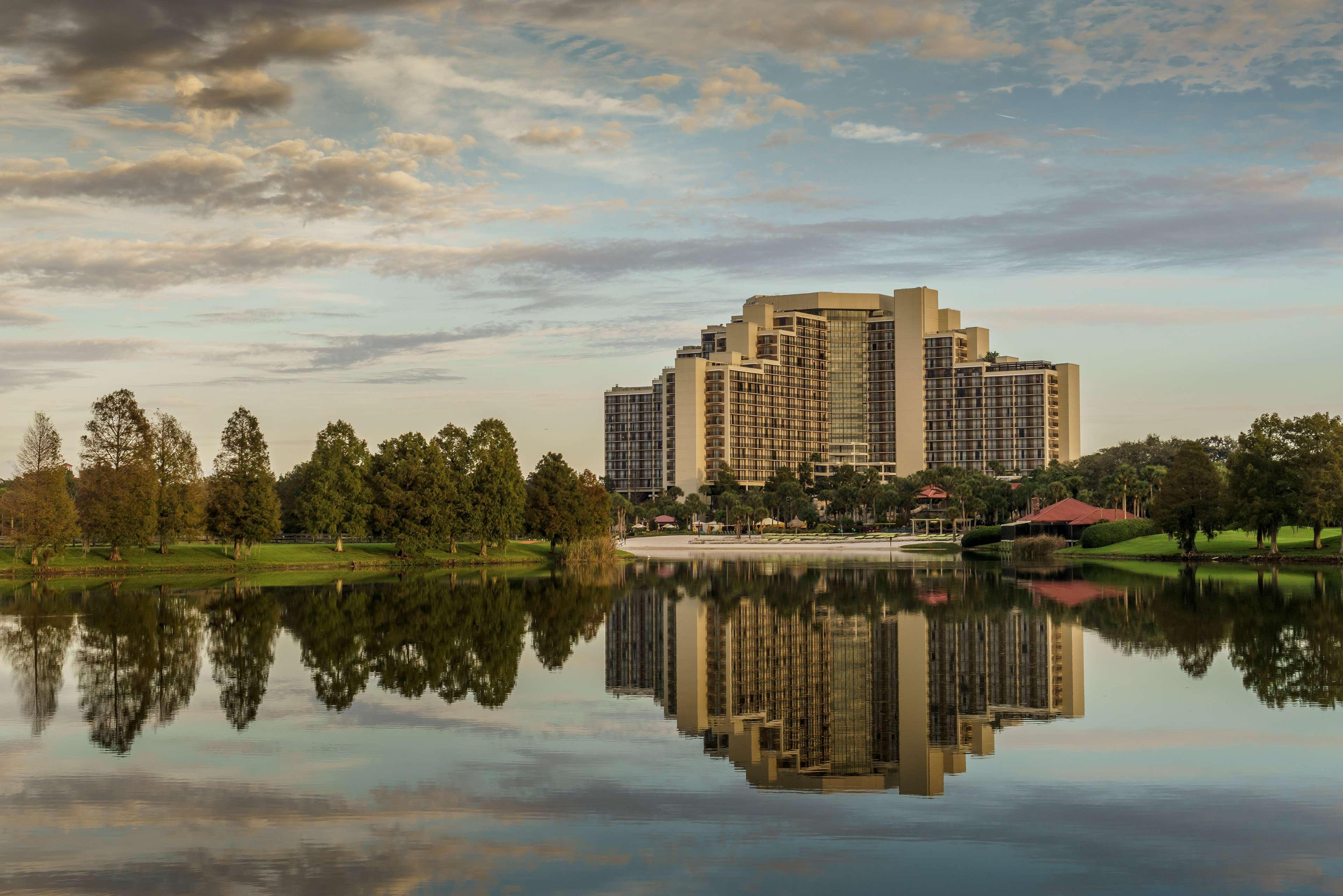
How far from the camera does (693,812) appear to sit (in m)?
13.6

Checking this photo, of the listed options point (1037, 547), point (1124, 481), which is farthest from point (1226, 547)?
point (1124, 481)

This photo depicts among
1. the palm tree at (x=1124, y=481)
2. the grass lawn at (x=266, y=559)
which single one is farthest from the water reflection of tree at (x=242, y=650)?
the palm tree at (x=1124, y=481)

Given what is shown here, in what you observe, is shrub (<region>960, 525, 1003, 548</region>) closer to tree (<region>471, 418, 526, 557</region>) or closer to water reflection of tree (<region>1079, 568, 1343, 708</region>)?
tree (<region>471, 418, 526, 557</region>)

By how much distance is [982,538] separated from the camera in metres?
118

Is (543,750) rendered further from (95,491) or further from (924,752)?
(95,491)

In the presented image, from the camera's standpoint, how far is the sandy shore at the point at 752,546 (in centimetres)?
11562

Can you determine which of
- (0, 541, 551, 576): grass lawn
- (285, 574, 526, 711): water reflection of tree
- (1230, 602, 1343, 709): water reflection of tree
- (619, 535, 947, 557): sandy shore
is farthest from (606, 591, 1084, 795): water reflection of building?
(619, 535, 947, 557): sandy shore

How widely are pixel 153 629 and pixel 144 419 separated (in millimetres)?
44849

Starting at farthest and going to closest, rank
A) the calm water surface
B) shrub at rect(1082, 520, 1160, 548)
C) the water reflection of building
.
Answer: shrub at rect(1082, 520, 1160, 548) < the water reflection of building < the calm water surface

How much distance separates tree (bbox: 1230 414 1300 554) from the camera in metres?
77.3

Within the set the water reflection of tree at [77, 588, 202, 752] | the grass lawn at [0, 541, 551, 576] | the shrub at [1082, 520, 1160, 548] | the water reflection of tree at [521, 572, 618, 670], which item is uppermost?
the shrub at [1082, 520, 1160, 548]

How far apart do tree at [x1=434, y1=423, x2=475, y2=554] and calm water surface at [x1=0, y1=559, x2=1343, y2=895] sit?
50.3m

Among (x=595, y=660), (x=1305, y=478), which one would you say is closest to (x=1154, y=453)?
(x=1305, y=478)

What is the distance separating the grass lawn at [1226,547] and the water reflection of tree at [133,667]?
7106cm
